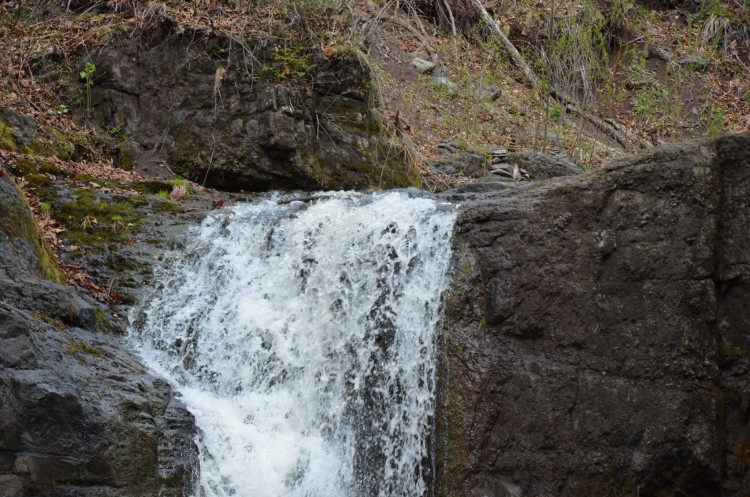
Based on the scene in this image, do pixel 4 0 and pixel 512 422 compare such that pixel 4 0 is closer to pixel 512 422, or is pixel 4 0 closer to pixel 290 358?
pixel 290 358

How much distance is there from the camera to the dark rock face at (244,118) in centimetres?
955

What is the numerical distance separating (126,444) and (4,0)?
8629 mm

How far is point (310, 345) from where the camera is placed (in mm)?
6691

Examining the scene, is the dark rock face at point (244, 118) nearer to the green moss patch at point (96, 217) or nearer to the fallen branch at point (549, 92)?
the green moss patch at point (96, 217)

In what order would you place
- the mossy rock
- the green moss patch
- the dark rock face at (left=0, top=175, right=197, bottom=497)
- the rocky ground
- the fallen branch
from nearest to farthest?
1. the dark rock face at (left=0, top=175, right=197, bottom=497)
2. the rocky ground
3. the mossy rock
4. the green moss patch
5. the fallen branch

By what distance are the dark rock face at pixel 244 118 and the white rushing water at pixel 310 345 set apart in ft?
6.66

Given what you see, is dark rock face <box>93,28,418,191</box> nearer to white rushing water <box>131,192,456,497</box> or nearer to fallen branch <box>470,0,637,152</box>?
white rushing water <box>131,192,456,497</box>

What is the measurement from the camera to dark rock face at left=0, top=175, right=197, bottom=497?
470 cm

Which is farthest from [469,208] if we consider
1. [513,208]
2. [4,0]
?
[4,0]

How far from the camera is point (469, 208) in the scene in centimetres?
670

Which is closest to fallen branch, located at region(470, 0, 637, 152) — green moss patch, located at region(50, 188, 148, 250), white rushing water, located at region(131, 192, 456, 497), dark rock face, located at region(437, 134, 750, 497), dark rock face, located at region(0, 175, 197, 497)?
dark rock face, located at region(437, 134, 750, 497)

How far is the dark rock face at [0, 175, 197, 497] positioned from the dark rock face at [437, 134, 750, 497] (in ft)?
7.33

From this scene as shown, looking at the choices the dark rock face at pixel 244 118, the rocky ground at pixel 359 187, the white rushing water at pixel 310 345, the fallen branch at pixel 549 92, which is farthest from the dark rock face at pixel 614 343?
the fallen branch at pixel 549 92

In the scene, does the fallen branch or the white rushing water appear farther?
the fallen branch
